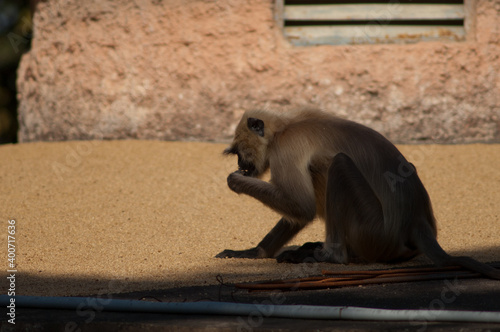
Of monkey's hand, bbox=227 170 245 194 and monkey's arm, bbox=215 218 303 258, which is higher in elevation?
monkey's hand, bbox=227 170 245 194

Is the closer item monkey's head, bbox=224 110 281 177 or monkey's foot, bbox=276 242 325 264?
monkey's foot, bbox=276 242 325 264

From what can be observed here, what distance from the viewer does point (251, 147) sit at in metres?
5.21

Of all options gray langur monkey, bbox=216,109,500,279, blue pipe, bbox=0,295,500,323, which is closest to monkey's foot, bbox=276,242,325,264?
gray langur monkey, bbox=216,109,500,279

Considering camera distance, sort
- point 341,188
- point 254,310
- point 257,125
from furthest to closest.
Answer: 1. point 257,125
2. point 341,188
3. point 254,310

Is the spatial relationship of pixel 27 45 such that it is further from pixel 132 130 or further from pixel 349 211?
pixel 349 211

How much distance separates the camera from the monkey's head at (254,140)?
5.15m

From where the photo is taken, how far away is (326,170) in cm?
486

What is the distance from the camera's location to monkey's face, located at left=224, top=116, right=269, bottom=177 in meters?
5.15

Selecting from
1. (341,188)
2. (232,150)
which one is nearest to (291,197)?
(341,188)

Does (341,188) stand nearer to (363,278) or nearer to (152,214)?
(363,278)

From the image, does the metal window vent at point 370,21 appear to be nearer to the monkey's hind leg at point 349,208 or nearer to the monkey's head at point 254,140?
the monkey's head at point 254,140

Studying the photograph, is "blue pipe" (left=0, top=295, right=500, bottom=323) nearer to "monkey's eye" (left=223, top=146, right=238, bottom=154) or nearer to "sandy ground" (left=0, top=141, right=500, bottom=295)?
"sandy ground" (left=0, top=141, right=500, bottom=295)

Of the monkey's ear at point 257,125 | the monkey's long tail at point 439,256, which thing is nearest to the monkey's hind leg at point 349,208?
the monkey's long tail at point 439,256

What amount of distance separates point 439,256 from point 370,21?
19.8 feet
